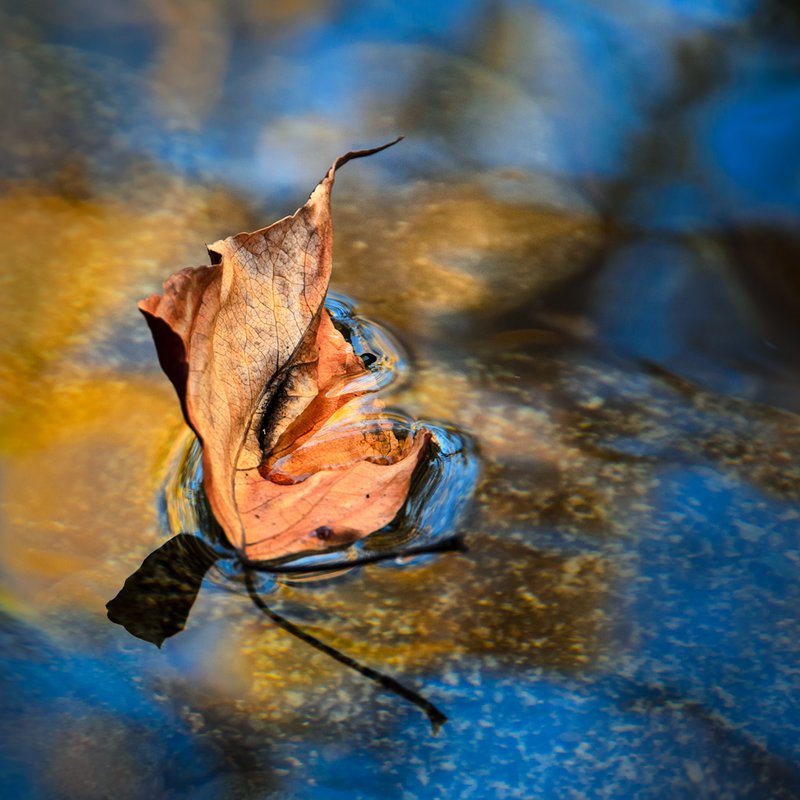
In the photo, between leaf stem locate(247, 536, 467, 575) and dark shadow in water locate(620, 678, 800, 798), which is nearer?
dark shadow in water locate(620, 678, 800, 798)

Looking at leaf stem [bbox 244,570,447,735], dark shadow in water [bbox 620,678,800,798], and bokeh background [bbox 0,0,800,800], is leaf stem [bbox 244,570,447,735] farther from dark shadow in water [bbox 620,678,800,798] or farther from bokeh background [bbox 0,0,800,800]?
dark shadow in water [bbox 620,678,800,798]

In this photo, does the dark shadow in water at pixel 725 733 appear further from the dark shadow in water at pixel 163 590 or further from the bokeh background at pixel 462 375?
the dark shadow in water at pixel 163 590

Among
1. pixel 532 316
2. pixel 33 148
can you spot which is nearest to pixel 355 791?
pixel 532 316

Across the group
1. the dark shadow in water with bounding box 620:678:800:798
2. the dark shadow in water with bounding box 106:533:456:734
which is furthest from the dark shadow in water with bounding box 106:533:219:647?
the dark shadow in water with bounding box 620:678:800:798

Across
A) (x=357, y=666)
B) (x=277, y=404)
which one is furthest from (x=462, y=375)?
(x=357, y=666)

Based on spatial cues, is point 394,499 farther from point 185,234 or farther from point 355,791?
point 185,234

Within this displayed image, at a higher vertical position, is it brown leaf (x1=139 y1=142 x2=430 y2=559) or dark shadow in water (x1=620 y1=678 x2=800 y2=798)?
brown leaf (x1=139 y1=142 x2=430 y2=559)

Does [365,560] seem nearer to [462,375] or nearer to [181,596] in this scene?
[181,596]
